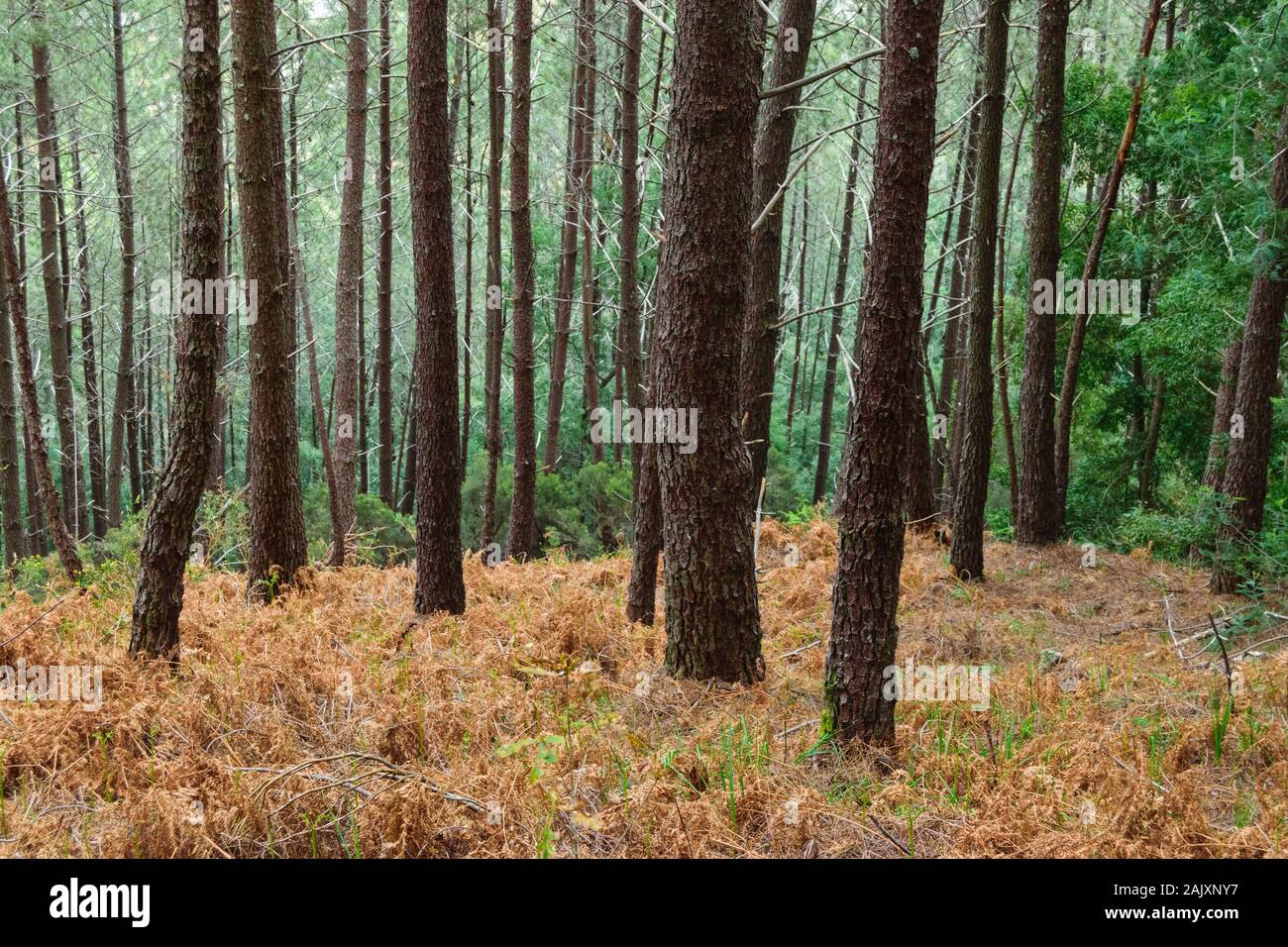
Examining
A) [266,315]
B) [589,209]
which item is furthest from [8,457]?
[589,209]

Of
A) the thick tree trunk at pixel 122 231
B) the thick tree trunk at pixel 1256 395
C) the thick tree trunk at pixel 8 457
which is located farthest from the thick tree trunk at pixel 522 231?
the thick tree trunk at pixel 122 231

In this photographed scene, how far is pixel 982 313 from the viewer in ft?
30.2

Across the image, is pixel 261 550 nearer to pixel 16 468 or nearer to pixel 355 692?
pixel 355 692

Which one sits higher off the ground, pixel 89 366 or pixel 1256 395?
pixel 89 366

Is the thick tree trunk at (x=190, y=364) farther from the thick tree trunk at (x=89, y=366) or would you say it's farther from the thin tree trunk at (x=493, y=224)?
the thick tree trunk at (x=89, y=366)

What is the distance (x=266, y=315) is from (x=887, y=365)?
5.41m

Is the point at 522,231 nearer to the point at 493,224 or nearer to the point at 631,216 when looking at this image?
the point at 631,216

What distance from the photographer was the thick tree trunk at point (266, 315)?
→ 7293 mm

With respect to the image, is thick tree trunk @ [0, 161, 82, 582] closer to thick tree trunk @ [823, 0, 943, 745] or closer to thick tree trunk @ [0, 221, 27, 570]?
thick tree trunk @ [0, 221, 27, 570]

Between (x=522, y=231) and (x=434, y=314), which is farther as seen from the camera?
(x=522, y=231)

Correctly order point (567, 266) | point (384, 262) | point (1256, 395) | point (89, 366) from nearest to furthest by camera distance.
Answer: point (1256, 395) < point (384, 262) < point (567, 266) < point (89, 366)

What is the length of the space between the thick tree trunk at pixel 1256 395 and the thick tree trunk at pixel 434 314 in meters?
7.25

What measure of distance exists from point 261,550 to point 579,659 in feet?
11.2

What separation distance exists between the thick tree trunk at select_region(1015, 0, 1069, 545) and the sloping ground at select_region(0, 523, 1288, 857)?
12.7 feet
